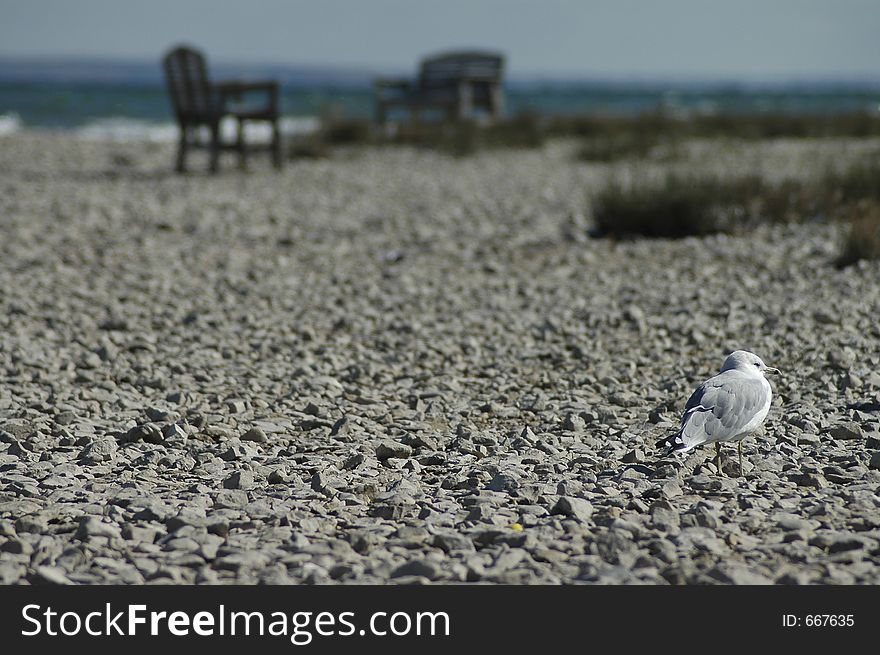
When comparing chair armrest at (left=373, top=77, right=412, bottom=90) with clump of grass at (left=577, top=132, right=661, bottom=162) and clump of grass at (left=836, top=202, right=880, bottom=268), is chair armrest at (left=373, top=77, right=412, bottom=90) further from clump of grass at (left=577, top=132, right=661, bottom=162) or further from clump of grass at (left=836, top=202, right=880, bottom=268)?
clump of grass at (left=836, top=202, right=880, bottom=268)

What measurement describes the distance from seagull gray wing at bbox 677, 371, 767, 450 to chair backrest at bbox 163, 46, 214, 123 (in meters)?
8.99

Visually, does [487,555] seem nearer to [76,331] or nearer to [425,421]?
[425,421]

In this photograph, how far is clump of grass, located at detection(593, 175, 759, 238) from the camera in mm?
7758

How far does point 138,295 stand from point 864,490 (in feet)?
14.5

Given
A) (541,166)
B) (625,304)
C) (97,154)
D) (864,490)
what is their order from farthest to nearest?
(97,154) < (541,166) < (625,304) < (864,490)

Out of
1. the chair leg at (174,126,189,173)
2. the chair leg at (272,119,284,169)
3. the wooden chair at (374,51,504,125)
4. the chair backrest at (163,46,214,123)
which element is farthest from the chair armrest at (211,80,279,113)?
the wooden chair at (374,51,504,125)

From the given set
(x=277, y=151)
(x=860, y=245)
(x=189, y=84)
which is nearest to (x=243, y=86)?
(x=189, y=84)

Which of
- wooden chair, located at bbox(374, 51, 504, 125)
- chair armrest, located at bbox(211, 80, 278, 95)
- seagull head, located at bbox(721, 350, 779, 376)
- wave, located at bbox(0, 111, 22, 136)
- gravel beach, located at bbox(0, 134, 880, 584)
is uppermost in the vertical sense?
wooden chair, located at bbox(374, 51, 504, 125)

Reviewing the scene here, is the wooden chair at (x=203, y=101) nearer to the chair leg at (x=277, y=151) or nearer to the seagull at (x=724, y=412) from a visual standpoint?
the chair leg at (x=277, y=151)

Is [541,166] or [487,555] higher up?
[541,166]

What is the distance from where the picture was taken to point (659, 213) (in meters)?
7.81

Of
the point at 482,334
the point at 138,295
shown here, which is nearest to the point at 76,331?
the point at 138,295

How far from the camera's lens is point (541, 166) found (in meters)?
13.2

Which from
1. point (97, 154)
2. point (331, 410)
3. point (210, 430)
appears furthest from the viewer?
point (97, 154)
